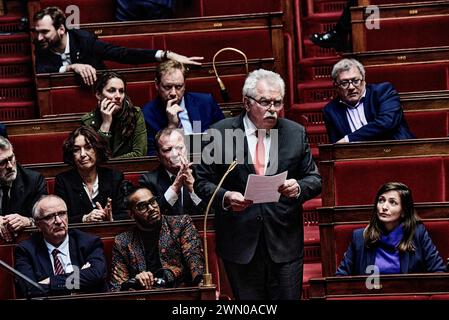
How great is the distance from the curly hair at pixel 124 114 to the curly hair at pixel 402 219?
2.01 feet

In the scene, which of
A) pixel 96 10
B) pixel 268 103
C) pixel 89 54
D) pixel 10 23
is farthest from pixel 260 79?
pixel 10 23

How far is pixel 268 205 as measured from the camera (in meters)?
2.77

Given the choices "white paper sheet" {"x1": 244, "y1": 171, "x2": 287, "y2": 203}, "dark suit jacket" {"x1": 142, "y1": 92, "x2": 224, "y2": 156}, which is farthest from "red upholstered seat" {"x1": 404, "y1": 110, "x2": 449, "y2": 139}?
"white paper sheet" {"x1": 244, "y1": 171, "x2": 287, "y2": 203}

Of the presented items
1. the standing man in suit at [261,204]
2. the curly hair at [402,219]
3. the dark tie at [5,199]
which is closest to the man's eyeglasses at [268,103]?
the standing man in suit at [261,204]

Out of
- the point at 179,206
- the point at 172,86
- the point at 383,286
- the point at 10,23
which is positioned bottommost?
the point at 383,286

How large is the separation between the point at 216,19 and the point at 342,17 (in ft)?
0.97

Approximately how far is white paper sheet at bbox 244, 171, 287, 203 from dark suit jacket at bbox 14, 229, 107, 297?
0.32 metres

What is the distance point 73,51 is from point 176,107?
40cm

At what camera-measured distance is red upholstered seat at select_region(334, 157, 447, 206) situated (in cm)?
309

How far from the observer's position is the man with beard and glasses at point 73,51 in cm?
350

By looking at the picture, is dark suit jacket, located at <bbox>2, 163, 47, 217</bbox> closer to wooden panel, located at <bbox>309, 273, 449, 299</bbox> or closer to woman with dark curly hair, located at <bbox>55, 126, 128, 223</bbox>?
woman with dark curly hair, located at <bbox>55, 126, 128, 223</bbox>

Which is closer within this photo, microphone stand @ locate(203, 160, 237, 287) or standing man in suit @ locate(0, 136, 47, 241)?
microphone stand @ locate(203, 160, 237, 287)

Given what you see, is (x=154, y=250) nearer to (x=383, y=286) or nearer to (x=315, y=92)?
(x=383, y=286)
